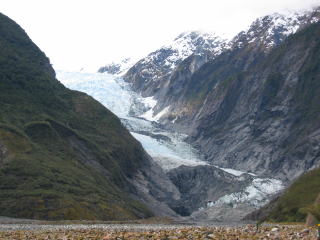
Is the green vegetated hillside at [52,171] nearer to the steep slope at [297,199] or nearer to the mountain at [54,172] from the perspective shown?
the mountain at [54,172]

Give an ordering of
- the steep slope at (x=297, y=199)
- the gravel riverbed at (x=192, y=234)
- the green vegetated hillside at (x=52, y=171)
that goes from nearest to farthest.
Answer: the gravel riverbed at (x=192, y=234)
the green vegetated hillside at (x=52, y=171)
the steep slope at (x=297, y=199)

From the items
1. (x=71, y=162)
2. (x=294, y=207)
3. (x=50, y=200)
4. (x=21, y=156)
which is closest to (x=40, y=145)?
(x=71, y=162)

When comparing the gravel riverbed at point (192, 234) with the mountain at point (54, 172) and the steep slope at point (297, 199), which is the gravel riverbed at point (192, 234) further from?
the steep slope at point (297, 199)

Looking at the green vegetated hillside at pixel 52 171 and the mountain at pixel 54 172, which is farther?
the mountain at pixel 54 172

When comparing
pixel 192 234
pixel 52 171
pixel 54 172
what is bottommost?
pixel 54 172

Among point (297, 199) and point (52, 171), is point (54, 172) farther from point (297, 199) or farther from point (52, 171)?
point (297, 199)

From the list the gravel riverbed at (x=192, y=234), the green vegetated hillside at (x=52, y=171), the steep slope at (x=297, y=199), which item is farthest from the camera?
the steep slope at (x=297, y=199)

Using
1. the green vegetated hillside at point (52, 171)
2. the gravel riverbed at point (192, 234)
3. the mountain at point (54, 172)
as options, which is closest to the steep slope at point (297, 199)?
the green vegetated hillside at point (52, 171)

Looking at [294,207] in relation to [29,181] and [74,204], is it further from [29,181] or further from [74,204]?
[29,181]

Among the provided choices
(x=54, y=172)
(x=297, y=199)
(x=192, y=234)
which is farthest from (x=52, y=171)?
(x=192, y=234)

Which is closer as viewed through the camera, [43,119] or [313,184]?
[313,184]

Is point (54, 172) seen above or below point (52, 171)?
below
